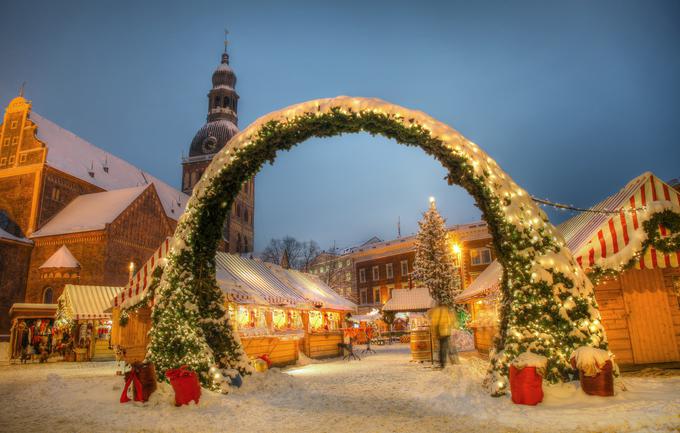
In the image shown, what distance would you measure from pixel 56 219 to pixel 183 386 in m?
32.9

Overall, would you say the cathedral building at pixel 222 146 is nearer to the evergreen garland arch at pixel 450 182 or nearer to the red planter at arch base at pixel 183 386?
the evergreen garland arch at pixel 450 182

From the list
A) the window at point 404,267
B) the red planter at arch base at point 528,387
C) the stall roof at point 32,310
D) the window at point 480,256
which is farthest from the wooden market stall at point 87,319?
the window at point 404,267

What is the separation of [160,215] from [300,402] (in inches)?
1248

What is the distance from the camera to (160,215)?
116 feet

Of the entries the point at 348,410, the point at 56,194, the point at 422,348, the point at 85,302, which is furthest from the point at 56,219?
the point at 348,410

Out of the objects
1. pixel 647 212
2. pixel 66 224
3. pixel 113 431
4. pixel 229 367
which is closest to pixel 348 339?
pixel 229 367

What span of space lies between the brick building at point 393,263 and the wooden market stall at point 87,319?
31.5m

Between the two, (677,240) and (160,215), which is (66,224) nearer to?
(160,215)

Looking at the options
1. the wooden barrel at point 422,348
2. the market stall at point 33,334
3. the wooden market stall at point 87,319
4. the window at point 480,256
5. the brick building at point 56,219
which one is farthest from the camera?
the window at point 480,256

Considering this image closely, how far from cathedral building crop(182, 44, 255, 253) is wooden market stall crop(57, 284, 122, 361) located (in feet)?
122

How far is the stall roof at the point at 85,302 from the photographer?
1944 cm

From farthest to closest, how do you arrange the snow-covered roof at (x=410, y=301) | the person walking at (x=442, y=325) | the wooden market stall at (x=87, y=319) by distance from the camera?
the snow-covered roof at (x=410, y=301)
the wooden market stall at (x=87, y=319)
the person walking at (x=442, y=325)

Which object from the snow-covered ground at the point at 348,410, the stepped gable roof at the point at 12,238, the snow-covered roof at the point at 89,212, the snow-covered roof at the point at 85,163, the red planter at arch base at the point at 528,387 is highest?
the snow-covered roof at the point at 85,163

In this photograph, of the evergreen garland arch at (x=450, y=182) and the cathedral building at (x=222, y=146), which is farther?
the cathedral building at (x=222, y=146)
